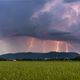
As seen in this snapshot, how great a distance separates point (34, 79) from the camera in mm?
16000

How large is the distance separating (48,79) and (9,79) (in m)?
2.14

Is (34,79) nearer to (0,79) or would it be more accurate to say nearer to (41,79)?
(41,79)

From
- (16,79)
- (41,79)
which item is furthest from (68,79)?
(16,79)

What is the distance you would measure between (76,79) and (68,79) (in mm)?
484

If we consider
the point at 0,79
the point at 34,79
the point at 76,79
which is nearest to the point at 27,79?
the point at 34,79

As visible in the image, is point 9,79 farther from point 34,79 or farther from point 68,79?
point 68,79

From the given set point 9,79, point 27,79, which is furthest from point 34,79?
point 9,79

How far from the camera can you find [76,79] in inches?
621

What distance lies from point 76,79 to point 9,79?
3.64 metres

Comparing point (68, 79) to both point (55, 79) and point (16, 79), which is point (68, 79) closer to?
point (55, 79)

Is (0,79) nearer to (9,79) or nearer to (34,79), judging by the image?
(9,79)

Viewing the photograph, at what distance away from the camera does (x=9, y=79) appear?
1590 centimetres

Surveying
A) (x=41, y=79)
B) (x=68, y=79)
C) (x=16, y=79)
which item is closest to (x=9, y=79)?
(x=16, y=79)

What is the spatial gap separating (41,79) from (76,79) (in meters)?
1.89
